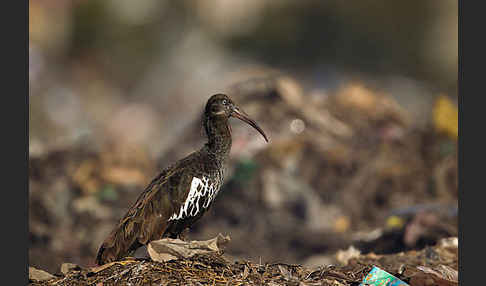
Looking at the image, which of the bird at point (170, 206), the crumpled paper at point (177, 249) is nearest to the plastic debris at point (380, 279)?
the crumpled paper at point (177, 249)

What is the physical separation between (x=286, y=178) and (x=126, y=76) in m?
5.85

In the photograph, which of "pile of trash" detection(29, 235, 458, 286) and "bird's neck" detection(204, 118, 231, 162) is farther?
"bird's neck" detection(204, 118, 231, 162)

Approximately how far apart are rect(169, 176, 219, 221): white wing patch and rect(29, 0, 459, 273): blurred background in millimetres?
5633

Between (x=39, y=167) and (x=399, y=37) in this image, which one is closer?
(x=39, y=167)

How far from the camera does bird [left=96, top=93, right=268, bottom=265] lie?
6.65 m

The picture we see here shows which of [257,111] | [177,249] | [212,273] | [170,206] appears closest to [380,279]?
[212,273]

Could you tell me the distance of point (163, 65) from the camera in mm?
17375

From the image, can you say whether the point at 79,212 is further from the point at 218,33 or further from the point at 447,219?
the point at 447,219

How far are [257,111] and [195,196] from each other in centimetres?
881

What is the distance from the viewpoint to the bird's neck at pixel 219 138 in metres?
7.03

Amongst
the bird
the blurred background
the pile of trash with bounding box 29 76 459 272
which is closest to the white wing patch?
the bird

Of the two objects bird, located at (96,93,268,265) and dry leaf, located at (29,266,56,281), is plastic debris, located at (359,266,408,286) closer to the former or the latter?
bird, located at (96,93,268,265)

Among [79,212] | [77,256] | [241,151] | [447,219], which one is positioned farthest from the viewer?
[241,151]

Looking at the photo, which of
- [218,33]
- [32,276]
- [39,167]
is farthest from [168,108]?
[32,276]
